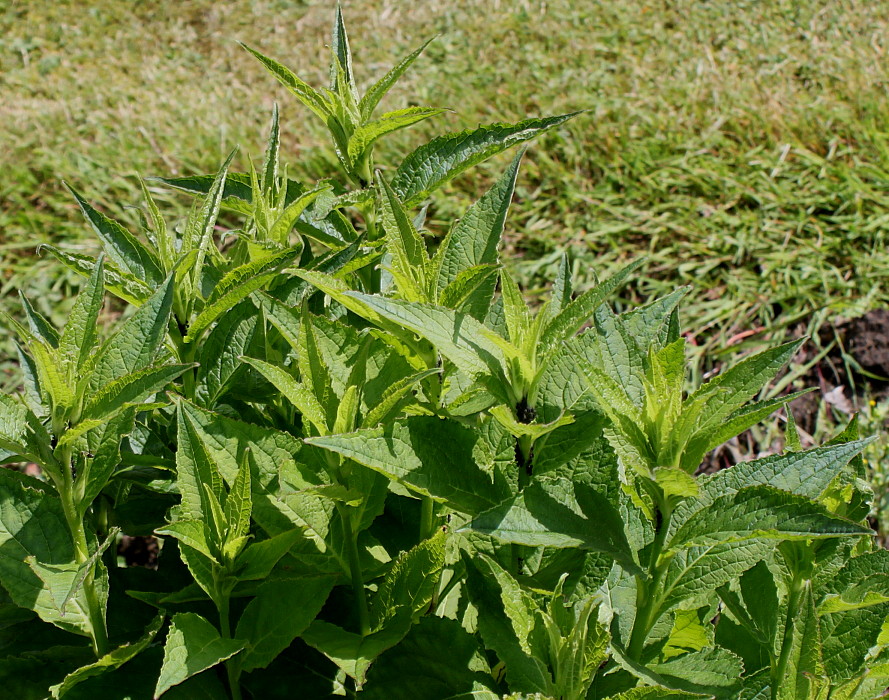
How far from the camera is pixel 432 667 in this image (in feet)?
4.43

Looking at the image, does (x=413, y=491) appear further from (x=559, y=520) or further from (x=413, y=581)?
(x=559, y=520)

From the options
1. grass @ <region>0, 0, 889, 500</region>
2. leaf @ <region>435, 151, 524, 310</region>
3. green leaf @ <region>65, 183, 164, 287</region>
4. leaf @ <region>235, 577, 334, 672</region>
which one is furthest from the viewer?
grass @ <region>0, 0, 889, 500</region>

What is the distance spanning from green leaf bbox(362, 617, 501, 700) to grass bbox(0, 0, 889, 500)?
2.80 m

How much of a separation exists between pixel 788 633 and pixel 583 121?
4.02 metres

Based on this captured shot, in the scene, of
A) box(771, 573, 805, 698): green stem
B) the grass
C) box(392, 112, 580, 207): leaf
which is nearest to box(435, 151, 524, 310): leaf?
box(392, 112, 580, 207): leaf

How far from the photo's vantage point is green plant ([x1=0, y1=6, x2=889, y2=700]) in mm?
1161

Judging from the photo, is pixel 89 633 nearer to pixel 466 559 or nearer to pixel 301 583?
pixel 301 583

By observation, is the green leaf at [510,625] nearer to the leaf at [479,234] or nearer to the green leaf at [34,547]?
the leaf at [479,234]

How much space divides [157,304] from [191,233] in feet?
0.60

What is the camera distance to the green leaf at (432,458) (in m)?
1.11

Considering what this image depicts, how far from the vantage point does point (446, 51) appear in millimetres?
5832

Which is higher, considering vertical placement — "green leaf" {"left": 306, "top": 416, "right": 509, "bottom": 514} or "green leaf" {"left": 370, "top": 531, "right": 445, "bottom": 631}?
"green leaf" {"left": 306, "top": 416, "right": 509, "bottom": 514}

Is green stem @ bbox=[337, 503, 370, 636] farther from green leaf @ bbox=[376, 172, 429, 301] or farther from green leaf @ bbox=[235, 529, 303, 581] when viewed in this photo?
green leaf @ bbox=[376, 172, 429, 301]

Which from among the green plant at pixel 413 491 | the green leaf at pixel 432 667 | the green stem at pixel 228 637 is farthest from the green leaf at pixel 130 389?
the green leaf at pixel 432 667
